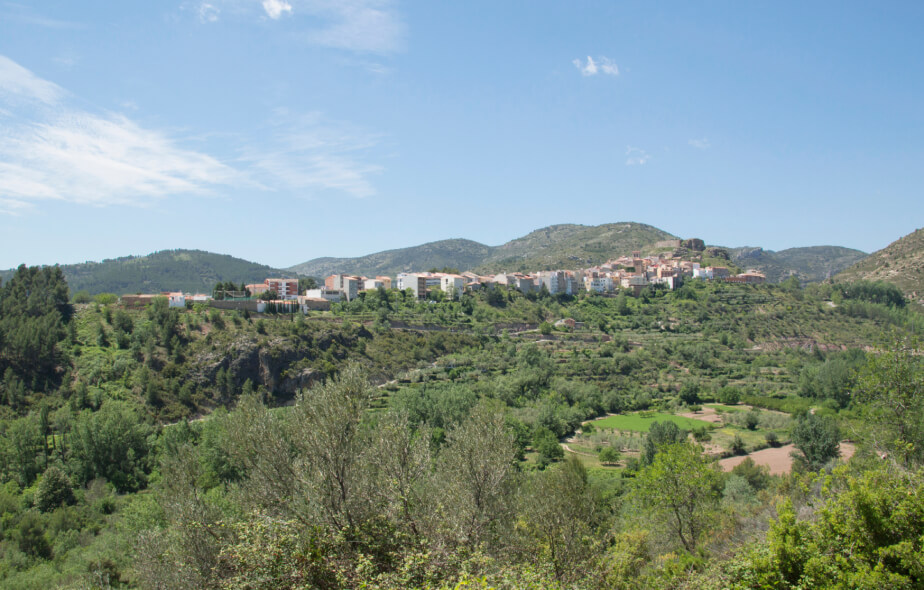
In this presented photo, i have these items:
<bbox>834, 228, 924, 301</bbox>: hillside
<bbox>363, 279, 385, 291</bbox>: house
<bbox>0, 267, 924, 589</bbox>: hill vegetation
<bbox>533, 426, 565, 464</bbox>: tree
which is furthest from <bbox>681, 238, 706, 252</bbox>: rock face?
<bbox>533, 426, 565, 464</bbox>: tree

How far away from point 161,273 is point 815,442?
161 m

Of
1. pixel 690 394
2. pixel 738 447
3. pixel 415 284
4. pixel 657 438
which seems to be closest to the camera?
pixel 657 438

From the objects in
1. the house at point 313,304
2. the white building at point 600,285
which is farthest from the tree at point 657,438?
the white building at point 600,285

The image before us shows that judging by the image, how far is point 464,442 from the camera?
1326 cm

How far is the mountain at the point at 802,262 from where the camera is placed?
155 m

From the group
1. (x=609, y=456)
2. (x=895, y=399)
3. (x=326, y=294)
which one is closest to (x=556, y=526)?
(x=895, y=399)

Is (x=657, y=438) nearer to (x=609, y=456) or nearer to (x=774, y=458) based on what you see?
(x=609, y=456)

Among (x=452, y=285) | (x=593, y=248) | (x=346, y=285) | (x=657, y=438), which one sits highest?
(x=593, y=248)

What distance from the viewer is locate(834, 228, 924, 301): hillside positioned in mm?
78650

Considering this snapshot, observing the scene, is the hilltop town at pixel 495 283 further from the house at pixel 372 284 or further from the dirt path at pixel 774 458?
the dirt path at pixel 774 458

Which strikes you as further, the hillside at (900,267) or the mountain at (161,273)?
the mountain at (161,273)

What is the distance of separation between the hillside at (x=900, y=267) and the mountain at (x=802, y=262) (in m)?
51.9

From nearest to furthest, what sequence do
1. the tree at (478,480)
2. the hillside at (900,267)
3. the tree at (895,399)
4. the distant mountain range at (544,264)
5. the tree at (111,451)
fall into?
1. the tree at (478,480)
2. the tree at (895,399)
3. the tree at (111,451)
4. the hillside at (900,267)
5. the distant mountain range at (544,264)

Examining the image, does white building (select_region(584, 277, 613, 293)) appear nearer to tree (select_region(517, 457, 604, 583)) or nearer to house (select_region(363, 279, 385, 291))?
house (select_region(363, 279, 385, 291))
